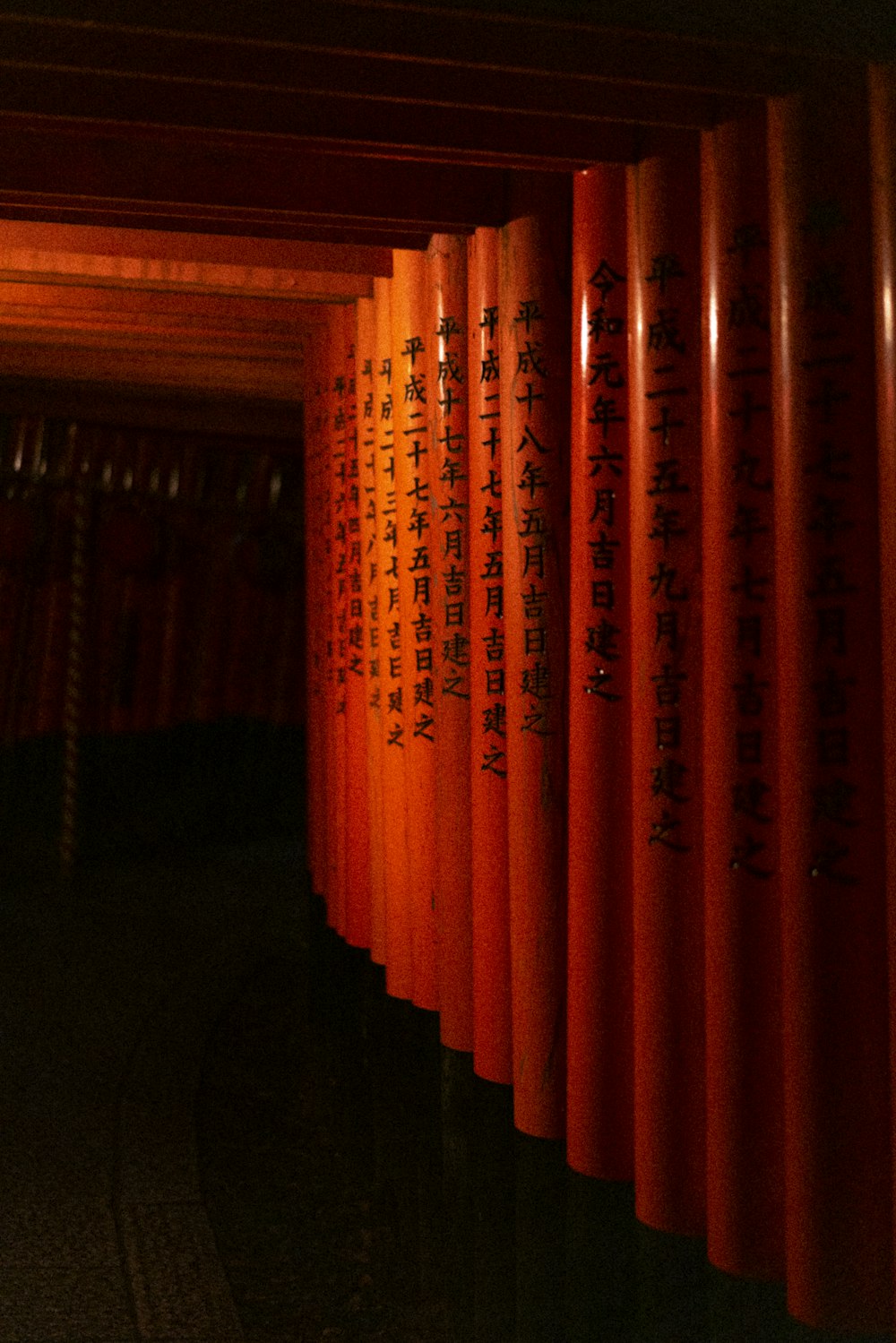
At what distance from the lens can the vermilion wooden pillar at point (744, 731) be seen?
2139 millimetres

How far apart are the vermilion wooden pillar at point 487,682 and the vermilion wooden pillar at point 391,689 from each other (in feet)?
2.01

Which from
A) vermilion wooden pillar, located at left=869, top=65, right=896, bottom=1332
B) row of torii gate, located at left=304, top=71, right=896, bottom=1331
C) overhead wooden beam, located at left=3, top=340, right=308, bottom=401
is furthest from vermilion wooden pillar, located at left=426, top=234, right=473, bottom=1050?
overhead wooden beam, located at left=3, top=340, right=308, bottom=401

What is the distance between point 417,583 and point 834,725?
1.58 meters

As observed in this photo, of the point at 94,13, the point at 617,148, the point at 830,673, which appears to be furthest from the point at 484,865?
the point at 94,13

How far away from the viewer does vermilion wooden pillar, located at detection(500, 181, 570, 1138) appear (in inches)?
104

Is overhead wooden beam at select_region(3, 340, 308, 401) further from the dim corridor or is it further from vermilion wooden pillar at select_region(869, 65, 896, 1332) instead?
vermilion wooden pillar at select_region(869, 65, 896, 1332)

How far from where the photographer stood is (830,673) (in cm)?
201

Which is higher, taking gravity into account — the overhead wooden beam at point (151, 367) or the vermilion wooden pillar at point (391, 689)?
the overhead wooden beam at point (151, 367)

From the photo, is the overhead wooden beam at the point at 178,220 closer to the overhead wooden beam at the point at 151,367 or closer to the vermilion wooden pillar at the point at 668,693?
the vermilion wooden pillar at the point at 668,693

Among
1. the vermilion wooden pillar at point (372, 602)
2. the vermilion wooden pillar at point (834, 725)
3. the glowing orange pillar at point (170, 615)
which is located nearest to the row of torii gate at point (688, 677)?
the vermilion wooden pillar at point (834, 725)

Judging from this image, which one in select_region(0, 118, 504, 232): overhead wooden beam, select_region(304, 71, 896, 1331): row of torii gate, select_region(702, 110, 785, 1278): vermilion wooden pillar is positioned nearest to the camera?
select_region(304, 71, 896, 1331): row of torii gate

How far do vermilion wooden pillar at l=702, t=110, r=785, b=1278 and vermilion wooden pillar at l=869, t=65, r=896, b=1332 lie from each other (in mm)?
230

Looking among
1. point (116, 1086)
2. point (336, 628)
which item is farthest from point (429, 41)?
point (116, 1086)

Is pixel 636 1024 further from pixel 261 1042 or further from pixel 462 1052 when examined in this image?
pixel 261 1042
